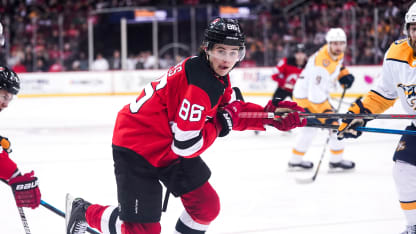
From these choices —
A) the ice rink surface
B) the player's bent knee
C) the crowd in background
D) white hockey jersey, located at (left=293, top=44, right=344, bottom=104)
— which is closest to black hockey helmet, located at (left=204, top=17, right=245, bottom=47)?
the player's bent knee

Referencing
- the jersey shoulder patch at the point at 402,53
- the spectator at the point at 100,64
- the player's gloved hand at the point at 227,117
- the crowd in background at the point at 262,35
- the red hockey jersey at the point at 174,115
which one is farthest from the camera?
the spectator at the point at 100,64

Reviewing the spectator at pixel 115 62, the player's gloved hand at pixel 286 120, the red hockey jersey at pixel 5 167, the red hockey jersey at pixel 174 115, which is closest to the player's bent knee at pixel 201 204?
the red hockey jersey at pixel 174 115

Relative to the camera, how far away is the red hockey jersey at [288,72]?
5.66 metres

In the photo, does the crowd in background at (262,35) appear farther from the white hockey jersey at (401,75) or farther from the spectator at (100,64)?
the white hockey jersey at (401,75)

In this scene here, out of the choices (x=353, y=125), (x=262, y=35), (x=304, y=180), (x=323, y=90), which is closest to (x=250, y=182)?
(x=304, y=180)

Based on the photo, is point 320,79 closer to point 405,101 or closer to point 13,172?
point 405,101

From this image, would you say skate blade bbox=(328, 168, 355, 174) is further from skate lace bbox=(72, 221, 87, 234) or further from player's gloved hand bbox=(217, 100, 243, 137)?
skate lace bbox=(72, 221, 87, 234)

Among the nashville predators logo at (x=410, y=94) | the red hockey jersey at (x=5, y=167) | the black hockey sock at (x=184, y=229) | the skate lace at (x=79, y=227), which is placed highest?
the nashville predators logo at (x=410, y=94)

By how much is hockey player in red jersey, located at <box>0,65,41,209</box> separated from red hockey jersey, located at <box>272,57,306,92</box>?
3918 millimetres

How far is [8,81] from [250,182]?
7.47 ft

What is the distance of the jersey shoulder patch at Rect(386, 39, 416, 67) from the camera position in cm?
221

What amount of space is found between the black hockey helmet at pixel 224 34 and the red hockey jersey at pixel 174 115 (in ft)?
0.29

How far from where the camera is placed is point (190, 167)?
6.66 ft

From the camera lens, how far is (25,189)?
7.13 ft
